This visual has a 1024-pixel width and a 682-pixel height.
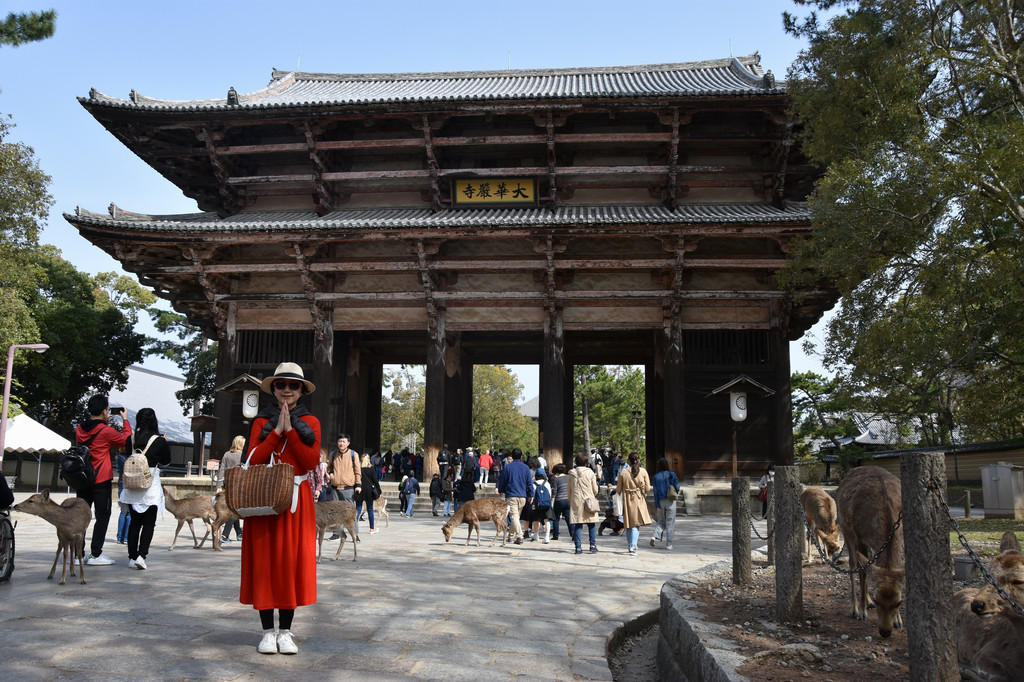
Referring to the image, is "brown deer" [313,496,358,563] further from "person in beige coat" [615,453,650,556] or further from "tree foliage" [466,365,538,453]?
"tree foliage" [466,365,538,453]

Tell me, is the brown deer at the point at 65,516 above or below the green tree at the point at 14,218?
below

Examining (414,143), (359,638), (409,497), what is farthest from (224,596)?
(414,143)

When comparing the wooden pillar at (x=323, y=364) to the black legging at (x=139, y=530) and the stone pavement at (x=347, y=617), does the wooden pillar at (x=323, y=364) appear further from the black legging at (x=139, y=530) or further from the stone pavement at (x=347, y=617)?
the black legging at (x=139, y=530)

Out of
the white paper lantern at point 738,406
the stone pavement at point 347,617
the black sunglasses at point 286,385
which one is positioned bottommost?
the stone pavement at point 347,617

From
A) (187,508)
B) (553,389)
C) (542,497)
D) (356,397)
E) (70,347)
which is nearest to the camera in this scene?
(187,508)

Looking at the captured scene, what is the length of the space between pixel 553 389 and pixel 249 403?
715cm

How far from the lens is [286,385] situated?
4.90 meters

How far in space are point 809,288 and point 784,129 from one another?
11.9 ft

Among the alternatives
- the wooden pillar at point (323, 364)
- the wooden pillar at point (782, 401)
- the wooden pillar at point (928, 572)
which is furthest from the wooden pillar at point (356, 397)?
the wooden pillar at point (928, 572)

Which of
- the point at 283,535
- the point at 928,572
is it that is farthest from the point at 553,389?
the point at 928,572

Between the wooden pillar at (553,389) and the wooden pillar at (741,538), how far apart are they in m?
9.53

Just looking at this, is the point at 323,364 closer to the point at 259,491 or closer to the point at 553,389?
the point at 553,389

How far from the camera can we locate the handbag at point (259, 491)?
4.41m

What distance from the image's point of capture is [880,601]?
430 centimetres
